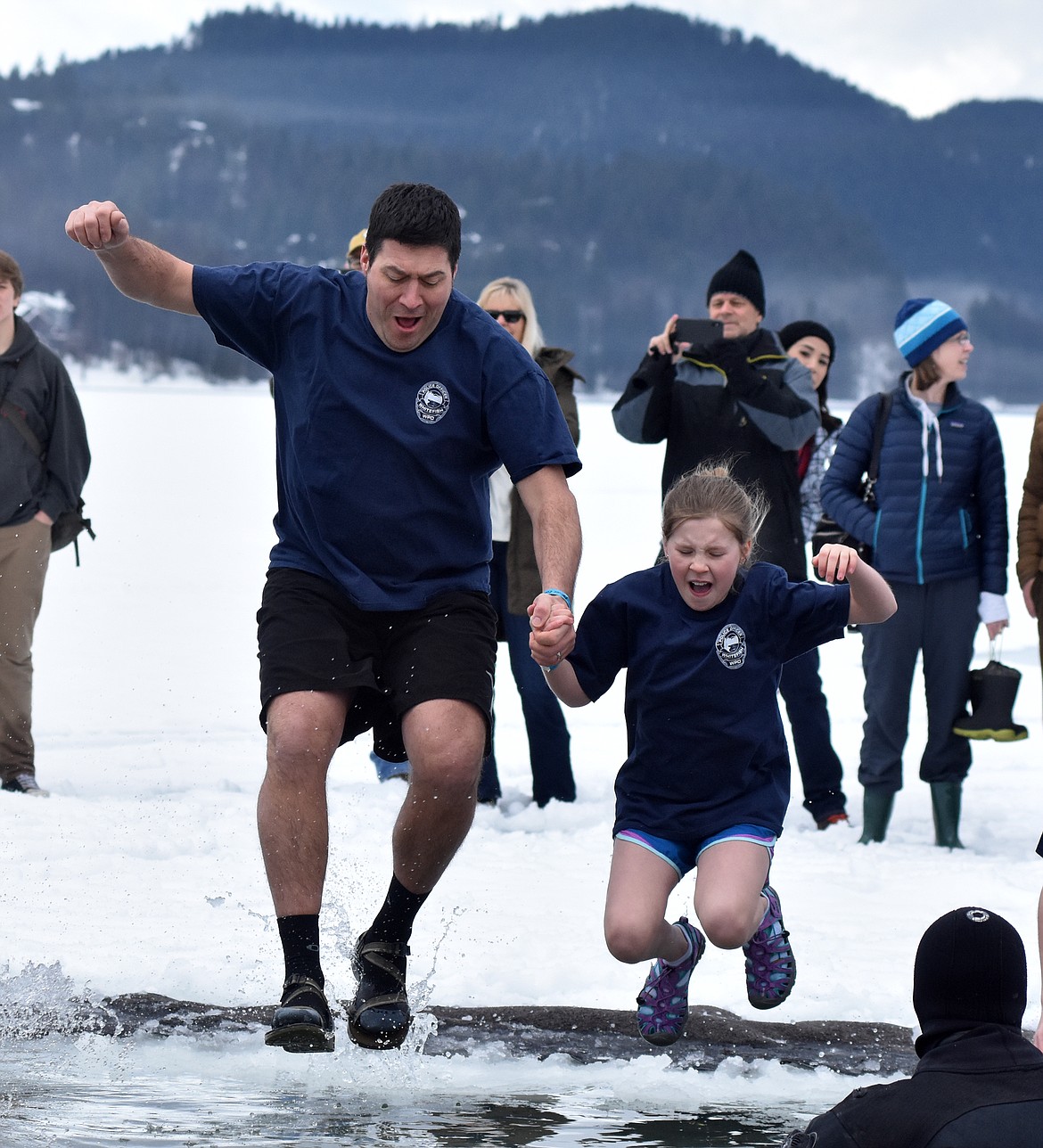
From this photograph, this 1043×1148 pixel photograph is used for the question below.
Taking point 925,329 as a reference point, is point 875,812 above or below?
below

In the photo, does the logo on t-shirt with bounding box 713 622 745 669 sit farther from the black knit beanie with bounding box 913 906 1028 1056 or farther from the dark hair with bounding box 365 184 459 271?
the black knit beanie with bounding box 913 906 1028 1056

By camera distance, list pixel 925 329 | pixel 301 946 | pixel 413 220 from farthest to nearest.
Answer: pixel 925 329, pixel 413 220, pixel 301 946

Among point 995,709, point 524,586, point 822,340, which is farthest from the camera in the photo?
point 822,340

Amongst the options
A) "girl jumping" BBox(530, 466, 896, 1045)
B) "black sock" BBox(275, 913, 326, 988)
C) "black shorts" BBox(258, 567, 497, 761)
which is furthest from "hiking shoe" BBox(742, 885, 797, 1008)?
"black sock" BBox(275, 913, 326, 988)

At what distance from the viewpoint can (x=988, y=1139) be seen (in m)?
2.10

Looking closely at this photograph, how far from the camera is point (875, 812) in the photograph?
6.39 meters

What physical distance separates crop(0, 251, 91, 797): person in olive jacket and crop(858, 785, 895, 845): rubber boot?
3.47 m

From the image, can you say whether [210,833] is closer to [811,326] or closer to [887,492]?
[887,492]

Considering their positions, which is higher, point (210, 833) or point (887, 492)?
point (887, 492)

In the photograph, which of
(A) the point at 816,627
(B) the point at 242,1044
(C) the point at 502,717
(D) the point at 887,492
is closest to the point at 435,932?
(B) the point at 242,1044

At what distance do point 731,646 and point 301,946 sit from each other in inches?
50.6

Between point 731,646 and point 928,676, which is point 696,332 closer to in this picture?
point 928,676

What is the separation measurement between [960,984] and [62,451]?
17.7 feet

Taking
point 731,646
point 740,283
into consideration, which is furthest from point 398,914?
point 740,283
